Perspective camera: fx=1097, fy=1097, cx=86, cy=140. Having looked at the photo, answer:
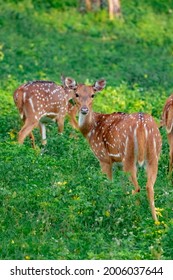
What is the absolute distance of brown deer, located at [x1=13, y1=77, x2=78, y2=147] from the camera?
1703 cm

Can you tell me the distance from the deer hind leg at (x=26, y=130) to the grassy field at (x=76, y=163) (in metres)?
0.19

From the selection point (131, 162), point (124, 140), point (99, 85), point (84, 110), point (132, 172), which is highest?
point (99, 85)

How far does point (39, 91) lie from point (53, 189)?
4425mm

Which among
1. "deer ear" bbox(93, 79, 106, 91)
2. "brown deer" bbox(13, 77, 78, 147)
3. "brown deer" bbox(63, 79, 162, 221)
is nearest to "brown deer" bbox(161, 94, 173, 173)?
"deer ear" bbox(93, 79, 106, 91)

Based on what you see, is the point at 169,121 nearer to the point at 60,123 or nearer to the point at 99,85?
the point at 99,85

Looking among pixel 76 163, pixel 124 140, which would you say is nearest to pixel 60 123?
pixel 76 163

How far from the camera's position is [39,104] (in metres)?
17.3

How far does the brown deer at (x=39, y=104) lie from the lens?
17031mm

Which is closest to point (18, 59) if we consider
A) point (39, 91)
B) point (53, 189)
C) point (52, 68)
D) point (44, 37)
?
point (52, 68)

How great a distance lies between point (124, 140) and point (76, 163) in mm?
1503

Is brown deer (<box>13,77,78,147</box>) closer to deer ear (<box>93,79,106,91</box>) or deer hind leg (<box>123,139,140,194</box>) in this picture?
deer ear (<box>93,79,106,91</box>)

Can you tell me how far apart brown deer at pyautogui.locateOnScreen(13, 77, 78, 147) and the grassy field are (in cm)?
22

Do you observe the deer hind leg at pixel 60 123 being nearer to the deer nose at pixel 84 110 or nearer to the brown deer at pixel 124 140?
the brown deer at pixel 124 140

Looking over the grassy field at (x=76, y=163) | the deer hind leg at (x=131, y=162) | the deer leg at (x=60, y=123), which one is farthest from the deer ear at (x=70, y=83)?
the deer hind leg at (x=131, y=162)
